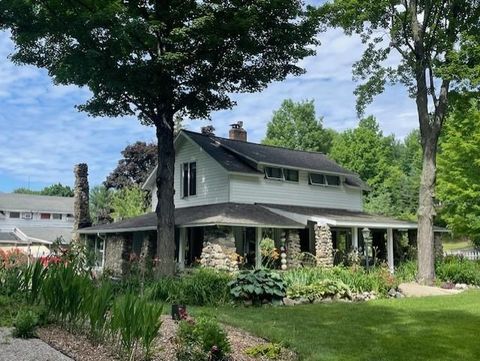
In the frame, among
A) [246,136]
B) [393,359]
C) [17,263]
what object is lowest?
[393,359]

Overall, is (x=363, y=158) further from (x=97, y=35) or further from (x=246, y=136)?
(x=97, y=35)

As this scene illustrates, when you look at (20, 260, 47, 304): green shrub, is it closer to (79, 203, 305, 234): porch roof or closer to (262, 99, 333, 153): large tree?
(79, 203, 305, 234): porch roof

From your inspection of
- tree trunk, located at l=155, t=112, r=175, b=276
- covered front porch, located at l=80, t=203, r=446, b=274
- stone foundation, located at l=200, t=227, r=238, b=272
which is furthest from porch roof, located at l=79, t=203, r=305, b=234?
tree trunk, located at l=155, t=112, r=175, b=276

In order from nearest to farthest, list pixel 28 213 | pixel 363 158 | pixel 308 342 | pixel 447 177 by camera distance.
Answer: pixel 308 342
pixel 447 177
pixel 363 158
pixel 28 213

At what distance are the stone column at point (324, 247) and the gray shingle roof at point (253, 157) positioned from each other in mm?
4480

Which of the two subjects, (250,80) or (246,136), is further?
(246,136)

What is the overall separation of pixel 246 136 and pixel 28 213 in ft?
125

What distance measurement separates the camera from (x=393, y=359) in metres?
6.86

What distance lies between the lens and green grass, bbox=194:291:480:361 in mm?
7242

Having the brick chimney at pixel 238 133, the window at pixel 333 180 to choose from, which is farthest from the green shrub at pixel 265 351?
the brick chimney at pixel 238 133

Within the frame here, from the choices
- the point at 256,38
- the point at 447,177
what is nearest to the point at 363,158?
the point at 447,177

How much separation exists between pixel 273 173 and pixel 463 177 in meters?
13.2

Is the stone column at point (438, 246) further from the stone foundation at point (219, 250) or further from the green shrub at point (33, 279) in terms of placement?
the green shrub at point (33, 279)

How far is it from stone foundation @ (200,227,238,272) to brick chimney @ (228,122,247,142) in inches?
437
